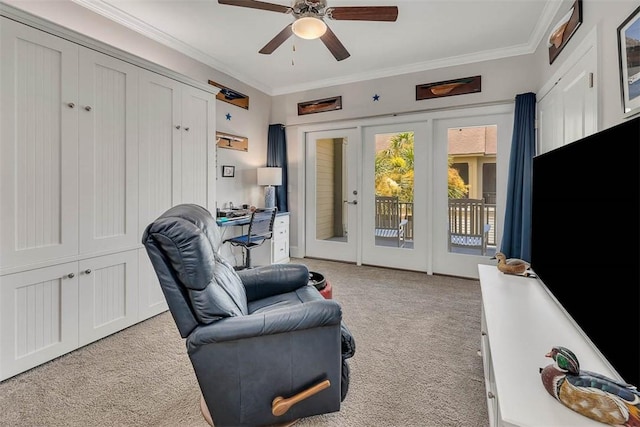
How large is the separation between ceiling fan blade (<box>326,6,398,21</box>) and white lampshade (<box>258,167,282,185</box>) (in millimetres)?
2545

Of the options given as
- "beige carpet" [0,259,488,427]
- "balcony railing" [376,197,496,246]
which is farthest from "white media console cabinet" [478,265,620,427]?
"balcony railing" [376,197,496,246]

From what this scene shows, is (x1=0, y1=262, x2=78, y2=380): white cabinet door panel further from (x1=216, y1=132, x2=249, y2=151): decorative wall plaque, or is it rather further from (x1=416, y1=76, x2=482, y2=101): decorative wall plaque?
(x1=416, y1=76, x2=482, y2=101): decorative wall plaque

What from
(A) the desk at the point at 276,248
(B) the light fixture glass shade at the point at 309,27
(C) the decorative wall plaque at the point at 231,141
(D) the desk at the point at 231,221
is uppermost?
(B) the light fixture glass shade at the point at 309,27

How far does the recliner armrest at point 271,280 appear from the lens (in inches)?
79.2

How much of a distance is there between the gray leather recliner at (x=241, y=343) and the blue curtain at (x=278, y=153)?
136 inches

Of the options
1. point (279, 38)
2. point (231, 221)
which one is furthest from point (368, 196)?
point (279, 38)

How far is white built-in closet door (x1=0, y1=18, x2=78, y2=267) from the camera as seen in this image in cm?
179

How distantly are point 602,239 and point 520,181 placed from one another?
2723mm

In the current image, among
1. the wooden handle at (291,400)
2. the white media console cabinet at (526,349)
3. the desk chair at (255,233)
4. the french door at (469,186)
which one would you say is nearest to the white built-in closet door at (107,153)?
the desk chair at (255,233)

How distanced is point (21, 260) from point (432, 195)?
396 centimetres

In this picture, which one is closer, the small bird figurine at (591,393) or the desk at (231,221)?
the small bird figurine at (591,393)

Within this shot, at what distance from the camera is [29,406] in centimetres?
164

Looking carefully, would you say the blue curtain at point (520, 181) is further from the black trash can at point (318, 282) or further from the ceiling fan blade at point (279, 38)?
the ceiling fan blade at point (279, 38)

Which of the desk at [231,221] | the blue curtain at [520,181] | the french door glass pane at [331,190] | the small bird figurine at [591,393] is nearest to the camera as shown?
the small bird figurine at [591,393]
